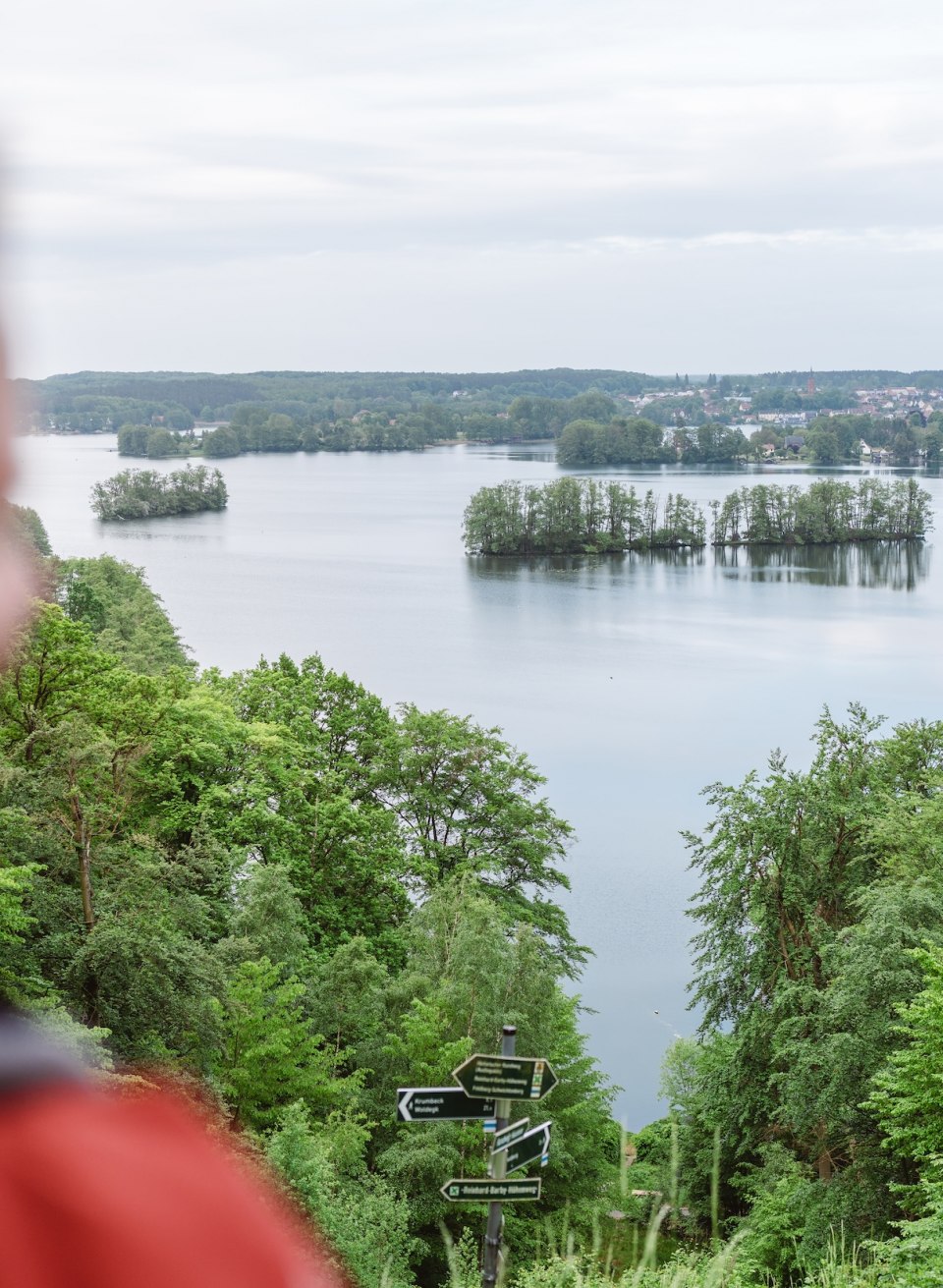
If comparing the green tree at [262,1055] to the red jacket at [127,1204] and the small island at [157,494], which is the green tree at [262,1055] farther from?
the small island at [157,494]

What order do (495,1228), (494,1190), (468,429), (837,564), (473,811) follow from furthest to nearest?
(468,429) < (837,564) < (473,811) < (495,1228) < (494,1190)

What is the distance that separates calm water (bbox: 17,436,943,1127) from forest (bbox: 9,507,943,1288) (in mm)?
2334

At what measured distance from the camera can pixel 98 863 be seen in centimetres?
1374

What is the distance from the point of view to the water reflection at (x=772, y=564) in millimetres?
72188

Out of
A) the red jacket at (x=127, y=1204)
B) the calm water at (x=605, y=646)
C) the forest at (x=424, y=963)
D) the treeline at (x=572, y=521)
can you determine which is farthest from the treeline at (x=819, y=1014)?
the treeline at (x=572, y=521)

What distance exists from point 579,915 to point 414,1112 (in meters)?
23.8

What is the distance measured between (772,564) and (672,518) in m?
7.76

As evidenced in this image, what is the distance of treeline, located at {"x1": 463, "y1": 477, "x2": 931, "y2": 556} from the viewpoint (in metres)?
78.8

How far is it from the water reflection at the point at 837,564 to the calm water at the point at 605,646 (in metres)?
0.26

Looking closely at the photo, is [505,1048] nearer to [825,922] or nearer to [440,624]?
[825,922]

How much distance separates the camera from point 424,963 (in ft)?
54.5

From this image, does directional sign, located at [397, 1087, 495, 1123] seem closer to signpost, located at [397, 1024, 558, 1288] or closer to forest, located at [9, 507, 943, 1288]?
signpost, located at [397, 1024, 558, 1288]

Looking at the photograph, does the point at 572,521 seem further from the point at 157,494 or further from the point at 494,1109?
the point at 494,1109

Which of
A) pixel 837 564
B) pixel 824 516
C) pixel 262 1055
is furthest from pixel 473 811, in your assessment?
pixel 824 516
